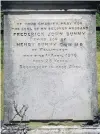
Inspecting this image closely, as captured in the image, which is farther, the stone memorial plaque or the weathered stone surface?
the stone memorial plaque

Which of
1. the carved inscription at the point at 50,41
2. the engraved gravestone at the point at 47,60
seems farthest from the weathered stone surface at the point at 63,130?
the carved inscription at the point at 50,41

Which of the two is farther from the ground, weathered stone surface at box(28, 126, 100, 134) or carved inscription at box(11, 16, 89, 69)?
carved inscription at box(11, 16, 89, 69)

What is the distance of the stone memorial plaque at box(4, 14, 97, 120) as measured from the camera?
4.45m

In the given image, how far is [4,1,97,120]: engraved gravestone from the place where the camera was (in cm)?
445

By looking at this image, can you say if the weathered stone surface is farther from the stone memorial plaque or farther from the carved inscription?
the carved inscription

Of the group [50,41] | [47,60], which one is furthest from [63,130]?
[50,41]

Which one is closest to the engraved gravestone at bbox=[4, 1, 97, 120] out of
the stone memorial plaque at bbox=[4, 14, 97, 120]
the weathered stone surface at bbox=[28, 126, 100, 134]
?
the stone memorial plaque at bbox=[4, 14, 97, 120]

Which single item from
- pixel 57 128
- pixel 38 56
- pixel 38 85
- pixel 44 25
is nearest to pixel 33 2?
pixel 44 25

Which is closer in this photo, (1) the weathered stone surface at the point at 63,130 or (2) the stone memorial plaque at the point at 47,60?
(1) the weathered stone surface at the point at 63,130

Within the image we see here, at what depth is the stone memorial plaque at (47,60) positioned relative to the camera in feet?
14.6

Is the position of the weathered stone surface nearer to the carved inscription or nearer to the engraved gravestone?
the engraved gravestone

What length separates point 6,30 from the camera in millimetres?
4445

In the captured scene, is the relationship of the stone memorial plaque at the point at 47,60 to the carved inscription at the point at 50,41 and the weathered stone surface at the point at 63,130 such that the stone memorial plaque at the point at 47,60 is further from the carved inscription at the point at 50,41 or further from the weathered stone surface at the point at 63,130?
the weathered stone surface at the point at 63,130

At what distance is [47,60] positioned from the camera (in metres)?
4.47
